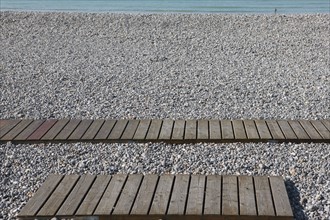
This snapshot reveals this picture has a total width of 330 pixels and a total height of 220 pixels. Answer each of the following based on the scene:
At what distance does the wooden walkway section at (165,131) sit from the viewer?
4737 millimetres

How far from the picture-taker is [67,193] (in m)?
3.58

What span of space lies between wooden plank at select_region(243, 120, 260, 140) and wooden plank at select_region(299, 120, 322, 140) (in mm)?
476

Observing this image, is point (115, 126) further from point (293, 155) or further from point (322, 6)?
point (322, 6)

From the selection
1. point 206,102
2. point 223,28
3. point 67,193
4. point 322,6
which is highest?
point 67,193

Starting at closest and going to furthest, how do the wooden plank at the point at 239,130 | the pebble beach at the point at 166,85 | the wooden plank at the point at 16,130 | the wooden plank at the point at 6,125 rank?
1. the pebble beach at the point at 166,85
2. the wooden plank at the point at 239,130
3. the wooden plank at the point at 16,130
4. the wooden plank at the point at 6,125

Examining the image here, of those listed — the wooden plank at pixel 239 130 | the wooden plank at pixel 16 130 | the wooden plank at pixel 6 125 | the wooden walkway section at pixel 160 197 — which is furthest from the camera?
the wooden plank at pixel 6 125

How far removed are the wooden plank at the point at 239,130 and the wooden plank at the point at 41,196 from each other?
5.52 ft

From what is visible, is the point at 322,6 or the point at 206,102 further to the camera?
the point at 322,6

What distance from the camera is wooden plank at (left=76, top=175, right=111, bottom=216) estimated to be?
3.33 m

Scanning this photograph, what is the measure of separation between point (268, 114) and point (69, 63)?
4.14 metres

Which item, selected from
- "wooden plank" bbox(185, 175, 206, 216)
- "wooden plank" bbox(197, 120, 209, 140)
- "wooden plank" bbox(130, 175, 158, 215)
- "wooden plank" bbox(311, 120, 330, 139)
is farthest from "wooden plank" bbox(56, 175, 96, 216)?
"wooden plank" bbox(311, 120, 330, 139)

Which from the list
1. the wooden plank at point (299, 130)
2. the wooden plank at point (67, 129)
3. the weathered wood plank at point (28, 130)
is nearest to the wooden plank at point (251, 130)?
the wooden plank at point (299, 130)

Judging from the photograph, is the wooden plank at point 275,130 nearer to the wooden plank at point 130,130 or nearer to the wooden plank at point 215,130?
the wooden plank at point 215,130

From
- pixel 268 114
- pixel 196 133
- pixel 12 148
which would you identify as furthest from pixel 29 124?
pixel 268 114
